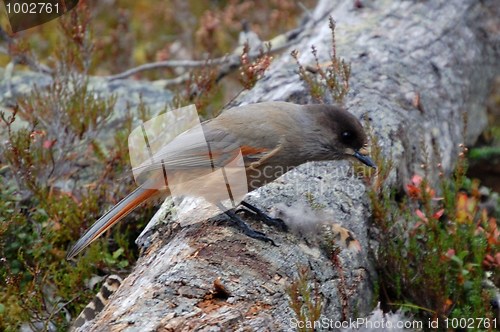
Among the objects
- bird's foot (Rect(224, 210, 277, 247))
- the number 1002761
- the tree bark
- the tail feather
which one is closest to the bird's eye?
the tree bark

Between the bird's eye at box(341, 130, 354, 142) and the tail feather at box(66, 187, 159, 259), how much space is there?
3.68 feet

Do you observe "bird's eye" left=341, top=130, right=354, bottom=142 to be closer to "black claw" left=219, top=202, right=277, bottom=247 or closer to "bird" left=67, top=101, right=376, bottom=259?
"bird" left=67, top=101, right=376, bottom=259

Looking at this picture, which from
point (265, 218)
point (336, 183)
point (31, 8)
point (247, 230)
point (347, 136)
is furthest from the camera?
point (31, 8)

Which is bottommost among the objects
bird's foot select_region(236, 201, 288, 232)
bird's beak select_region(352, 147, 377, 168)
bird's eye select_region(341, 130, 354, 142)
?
bird's foot select_region(236, 201, 288, 232)

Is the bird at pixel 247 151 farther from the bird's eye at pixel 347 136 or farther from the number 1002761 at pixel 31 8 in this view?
the number 1002761 at pixel 31 8

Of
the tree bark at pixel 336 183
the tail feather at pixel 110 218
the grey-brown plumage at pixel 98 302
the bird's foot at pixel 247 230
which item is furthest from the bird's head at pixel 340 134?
the grey-brown plumage at pixel 98 302

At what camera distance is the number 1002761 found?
653cm

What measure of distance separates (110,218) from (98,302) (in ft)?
2.06

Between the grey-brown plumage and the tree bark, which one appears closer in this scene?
the tree bark

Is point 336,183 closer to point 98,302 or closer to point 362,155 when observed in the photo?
point 362,155

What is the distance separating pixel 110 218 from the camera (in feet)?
12.0

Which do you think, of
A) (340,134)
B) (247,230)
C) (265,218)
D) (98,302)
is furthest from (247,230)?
(98,302)

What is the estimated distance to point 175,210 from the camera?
152 inches

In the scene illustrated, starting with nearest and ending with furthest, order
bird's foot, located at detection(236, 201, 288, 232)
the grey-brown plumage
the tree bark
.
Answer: the tree bark → bird's foot, located at detection(236, 201, 288, 232) → the grey-brown plumage
